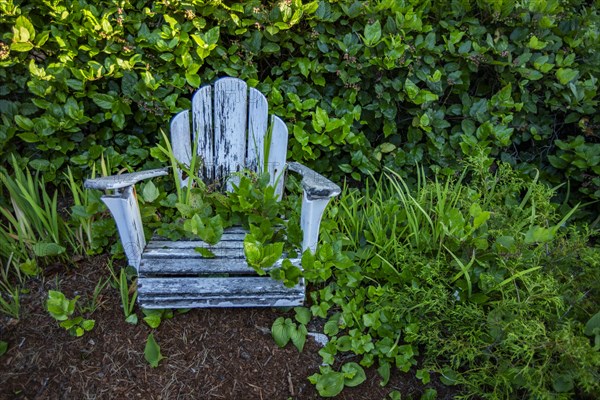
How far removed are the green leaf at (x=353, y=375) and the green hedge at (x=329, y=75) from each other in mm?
1111

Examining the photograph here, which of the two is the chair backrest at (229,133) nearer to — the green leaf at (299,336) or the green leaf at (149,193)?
the green leaf at (149,193)

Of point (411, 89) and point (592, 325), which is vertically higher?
point (411, 89)

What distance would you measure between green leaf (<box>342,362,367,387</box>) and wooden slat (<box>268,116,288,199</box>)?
0.91 metres

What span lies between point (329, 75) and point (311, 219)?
1.03m

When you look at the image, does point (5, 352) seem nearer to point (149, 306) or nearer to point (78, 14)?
point (149, 306)

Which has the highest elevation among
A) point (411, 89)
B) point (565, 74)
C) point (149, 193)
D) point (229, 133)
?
point (565, 74)

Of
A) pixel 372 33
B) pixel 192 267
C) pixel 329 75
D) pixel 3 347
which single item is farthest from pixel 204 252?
pixel 372 33

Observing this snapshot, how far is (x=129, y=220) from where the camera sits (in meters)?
1.77

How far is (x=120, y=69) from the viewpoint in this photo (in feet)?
7.09

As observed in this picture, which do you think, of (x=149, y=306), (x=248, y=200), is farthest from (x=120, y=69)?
(x=149, y=306)

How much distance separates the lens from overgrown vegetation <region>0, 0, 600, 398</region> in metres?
1.77

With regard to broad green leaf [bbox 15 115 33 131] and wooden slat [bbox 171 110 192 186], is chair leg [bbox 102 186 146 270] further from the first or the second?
broad green leaf [bbox 15 115 33 131]

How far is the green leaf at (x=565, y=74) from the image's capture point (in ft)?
7.44

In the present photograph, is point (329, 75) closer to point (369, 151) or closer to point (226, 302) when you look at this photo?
point (369, 151)
